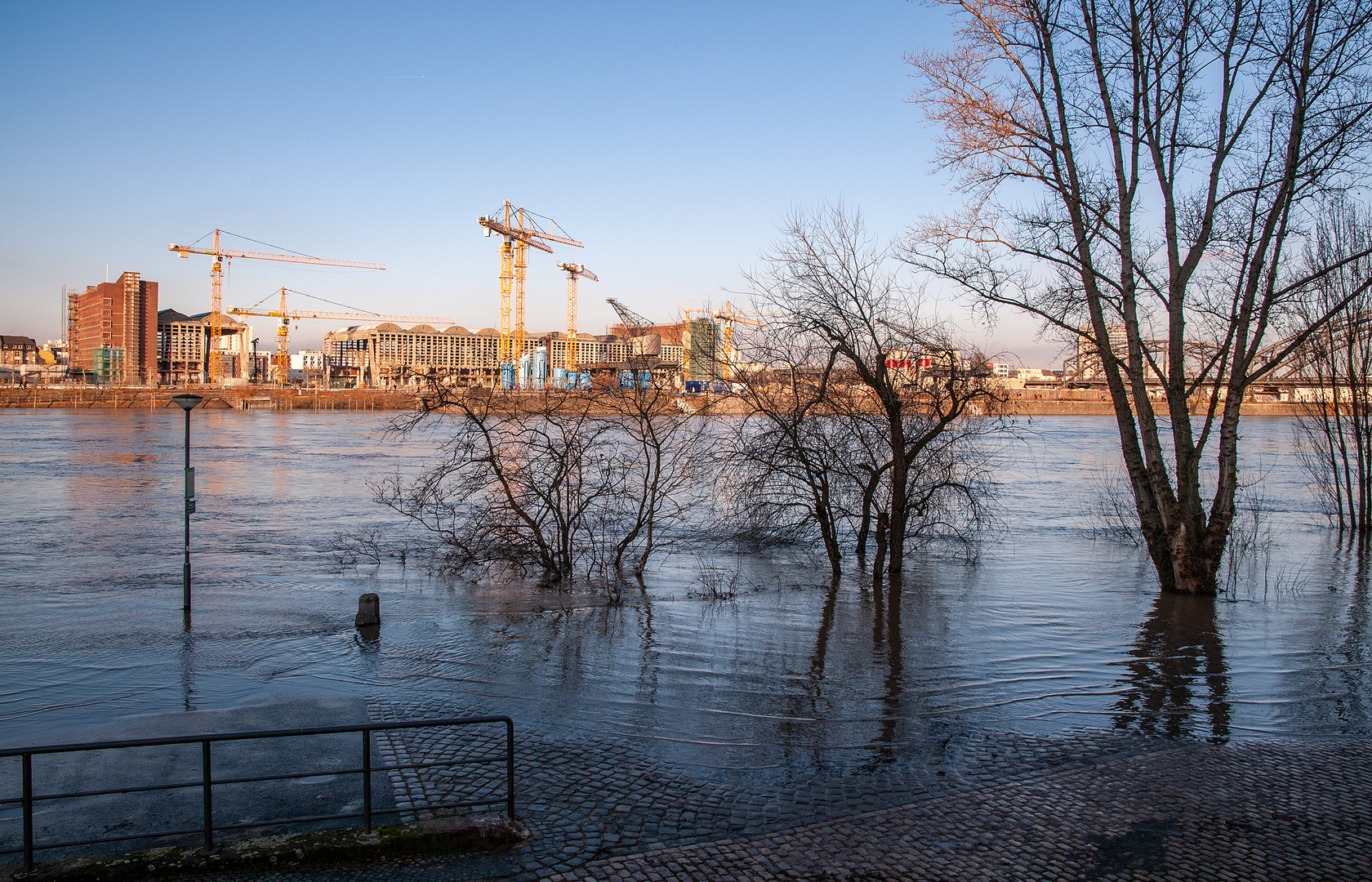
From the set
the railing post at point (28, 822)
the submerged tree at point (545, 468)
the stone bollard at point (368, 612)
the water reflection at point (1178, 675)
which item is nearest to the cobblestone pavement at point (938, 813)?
the water reflection at point (1178, 675)

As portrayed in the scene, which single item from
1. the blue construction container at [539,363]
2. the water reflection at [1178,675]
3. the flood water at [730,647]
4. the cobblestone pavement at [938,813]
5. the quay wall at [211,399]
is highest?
Result: the blue construction container at [539,363]

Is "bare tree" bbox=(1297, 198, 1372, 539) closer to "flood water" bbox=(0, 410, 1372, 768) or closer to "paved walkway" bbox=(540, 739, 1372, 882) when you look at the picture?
"flood water" bbox=(0, 410, 1372, 768)

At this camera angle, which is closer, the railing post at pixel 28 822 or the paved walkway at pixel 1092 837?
the railing post at pixel 28 822

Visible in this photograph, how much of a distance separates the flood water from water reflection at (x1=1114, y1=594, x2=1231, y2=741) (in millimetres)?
48

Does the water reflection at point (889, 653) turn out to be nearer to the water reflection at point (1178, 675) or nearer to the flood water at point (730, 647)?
the flood water at point (730, 647)

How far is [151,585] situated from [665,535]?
12568 mm

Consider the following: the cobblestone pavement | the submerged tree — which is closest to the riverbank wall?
the submerged tree

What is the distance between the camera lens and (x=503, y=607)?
49.7 feet

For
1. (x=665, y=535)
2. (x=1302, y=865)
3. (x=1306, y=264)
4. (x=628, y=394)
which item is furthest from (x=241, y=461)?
(x=1302, y=865)

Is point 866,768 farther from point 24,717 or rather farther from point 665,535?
point 665,535

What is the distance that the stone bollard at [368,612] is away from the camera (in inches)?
530

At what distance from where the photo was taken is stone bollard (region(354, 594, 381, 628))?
530 inches

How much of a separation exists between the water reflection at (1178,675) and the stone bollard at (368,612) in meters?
10.00

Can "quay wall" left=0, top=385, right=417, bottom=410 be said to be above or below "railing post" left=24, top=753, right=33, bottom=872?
above
